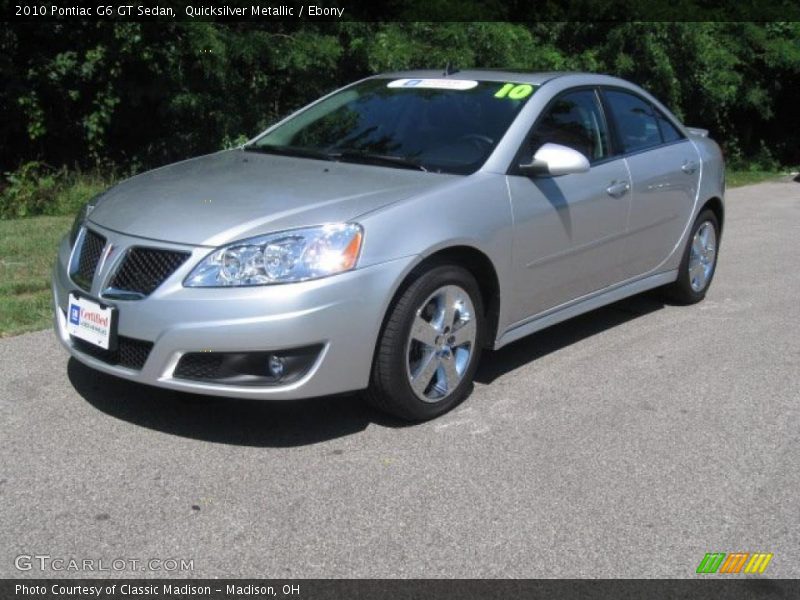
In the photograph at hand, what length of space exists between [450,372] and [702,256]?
3032mm

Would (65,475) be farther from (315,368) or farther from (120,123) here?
(120,123)

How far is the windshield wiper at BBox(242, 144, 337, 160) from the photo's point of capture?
5491 mm

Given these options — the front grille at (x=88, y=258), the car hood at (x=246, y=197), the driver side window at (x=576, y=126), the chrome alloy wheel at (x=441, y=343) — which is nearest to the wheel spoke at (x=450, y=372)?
the chrome alloy wheel at (x=441, y=343)

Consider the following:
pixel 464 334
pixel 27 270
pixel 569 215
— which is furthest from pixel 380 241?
pixel 27 270

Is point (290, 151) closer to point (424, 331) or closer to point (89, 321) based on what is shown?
point (424, 331)

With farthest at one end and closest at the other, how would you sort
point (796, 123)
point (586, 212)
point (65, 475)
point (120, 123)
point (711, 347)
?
point (796, 123), point (120, 123), point (711, 347), point (586, 212), point (65, 475)

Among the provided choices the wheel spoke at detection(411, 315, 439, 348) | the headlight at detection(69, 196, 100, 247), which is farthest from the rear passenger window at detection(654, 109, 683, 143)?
the headlight at detection(69, 196, 100, 247)

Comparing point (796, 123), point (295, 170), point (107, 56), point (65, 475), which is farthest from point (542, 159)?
point (796, 123)

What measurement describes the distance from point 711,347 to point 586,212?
1.30 metres

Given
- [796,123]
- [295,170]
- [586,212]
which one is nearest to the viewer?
[295,170]

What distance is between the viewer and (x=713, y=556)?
12.0 ft

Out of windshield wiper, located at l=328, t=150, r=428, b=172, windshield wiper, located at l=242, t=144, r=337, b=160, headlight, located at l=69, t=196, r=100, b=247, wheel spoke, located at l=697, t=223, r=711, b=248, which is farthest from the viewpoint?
wheel spoke, located at l=697, t=223, r=711, b=248

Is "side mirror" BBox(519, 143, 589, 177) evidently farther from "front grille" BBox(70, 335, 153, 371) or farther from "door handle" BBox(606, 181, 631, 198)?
"front grille" BBox(70, 335, 153, 371)

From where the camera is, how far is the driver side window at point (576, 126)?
18.2 feet
